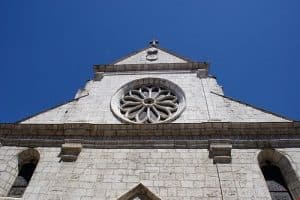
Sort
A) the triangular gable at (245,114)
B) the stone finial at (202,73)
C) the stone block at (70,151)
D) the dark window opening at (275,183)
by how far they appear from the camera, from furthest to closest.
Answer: the stone finial at (202,73) < the triangular gable at (245,114) < the stone block at (70,151) < the dark window opening at (275,183)

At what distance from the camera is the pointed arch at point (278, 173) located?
27.7 feet

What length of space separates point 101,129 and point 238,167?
4023mm

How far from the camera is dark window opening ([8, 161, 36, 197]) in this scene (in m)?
8.90

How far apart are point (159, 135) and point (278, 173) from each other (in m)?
3.36

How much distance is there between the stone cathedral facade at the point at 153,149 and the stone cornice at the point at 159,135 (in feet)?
0.09

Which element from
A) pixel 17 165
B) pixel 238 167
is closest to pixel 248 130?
pixel 238 167

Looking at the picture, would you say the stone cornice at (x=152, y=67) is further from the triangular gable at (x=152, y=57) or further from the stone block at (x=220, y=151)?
the stone block at (x=220, y=151)

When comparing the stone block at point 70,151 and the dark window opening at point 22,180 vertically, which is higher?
the stone block at point 70,151

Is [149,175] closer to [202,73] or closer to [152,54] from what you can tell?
[202,73]

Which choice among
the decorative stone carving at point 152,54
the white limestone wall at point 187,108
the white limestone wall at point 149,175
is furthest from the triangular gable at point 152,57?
the white limestone wall at point 149,175

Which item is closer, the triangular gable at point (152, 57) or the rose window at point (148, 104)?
the rose window at point (148, 104)

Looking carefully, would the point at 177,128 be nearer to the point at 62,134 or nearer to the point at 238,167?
the point at 238,167

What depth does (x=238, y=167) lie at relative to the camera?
8672mm

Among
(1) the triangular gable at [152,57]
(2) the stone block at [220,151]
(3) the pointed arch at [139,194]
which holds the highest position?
(1) the triangular gable at [152,57]
